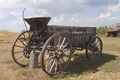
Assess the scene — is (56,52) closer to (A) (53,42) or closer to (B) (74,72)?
(A) (53,42)

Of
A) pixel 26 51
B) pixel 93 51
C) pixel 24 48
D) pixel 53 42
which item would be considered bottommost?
pixel 93 51

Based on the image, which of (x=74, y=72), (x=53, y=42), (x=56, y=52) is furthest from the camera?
(x=74, y=72)

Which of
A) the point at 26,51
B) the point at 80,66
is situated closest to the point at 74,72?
the point at 80,66

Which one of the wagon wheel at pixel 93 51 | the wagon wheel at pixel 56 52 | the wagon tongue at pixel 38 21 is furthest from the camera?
the wagon wheel at pixel 93 51

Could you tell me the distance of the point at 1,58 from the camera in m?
14.9

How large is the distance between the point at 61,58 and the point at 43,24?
5.36 feet

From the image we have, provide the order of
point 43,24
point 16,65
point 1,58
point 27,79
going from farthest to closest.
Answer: point 1,58 < point 16,65 < point 43,24 < point 27,79

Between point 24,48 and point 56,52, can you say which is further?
point 24,48

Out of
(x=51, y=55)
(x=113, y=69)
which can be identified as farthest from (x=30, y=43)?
(x=113, y=69)

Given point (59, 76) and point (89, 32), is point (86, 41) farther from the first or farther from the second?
point (59, 76)

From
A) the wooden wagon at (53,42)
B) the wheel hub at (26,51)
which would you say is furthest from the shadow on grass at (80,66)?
the wheel hub at (26,51)

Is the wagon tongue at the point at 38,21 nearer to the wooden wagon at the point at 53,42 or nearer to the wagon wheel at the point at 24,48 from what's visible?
the wooden wagon at the point at 53,42

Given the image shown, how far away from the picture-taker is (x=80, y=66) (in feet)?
42.6

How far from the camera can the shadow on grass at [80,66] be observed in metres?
11.6
